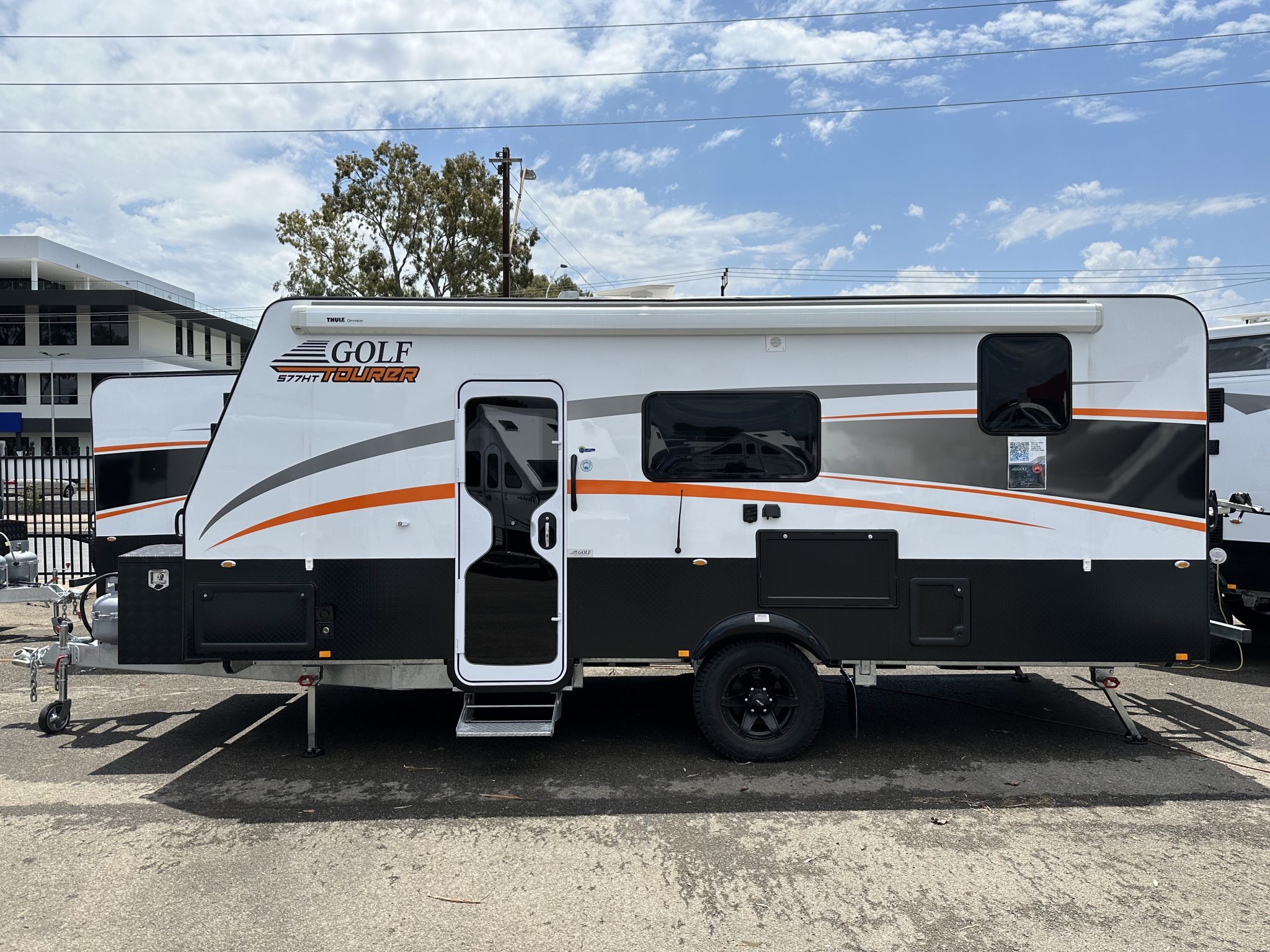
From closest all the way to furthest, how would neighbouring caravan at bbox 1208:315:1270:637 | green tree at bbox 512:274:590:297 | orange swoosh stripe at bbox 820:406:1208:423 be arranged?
orange swoosh stripe at bbox 820:406:1208:423 < neighbouring caravan at bbox 1208:315:1270:637 < green tree at bbox 512:274:590:297

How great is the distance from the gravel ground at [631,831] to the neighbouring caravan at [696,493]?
68 cm

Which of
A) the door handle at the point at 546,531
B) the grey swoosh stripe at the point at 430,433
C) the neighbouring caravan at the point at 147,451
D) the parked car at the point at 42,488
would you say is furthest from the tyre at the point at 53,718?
the parked car at the point at 42,488

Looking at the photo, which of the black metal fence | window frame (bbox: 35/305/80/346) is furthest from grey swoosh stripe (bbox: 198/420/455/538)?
window frame (bbox: 35/305/80/346)

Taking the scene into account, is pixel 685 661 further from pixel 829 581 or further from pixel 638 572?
pixel 829 581

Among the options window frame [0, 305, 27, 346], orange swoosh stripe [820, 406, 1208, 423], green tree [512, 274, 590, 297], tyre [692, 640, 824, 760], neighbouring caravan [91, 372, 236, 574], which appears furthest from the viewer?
window frame [0, 305, 27, 346]

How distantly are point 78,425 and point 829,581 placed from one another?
50655 millimetres

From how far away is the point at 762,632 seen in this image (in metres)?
5.25

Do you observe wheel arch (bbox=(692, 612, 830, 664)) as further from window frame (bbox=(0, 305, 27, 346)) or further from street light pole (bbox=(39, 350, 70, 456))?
window frame (bbox=(0, 305, 27, 346))

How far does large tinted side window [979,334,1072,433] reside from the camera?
5.23 m

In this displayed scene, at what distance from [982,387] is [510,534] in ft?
10.1

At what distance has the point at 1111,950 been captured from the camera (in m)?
3.41

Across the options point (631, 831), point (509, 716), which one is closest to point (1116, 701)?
point (631, 831)

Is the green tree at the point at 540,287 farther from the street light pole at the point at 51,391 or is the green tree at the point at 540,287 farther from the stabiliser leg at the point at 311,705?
the street light pole at the point at 51,391

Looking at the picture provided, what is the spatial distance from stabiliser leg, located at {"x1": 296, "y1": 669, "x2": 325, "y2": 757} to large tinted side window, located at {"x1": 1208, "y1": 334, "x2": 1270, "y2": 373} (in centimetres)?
789
